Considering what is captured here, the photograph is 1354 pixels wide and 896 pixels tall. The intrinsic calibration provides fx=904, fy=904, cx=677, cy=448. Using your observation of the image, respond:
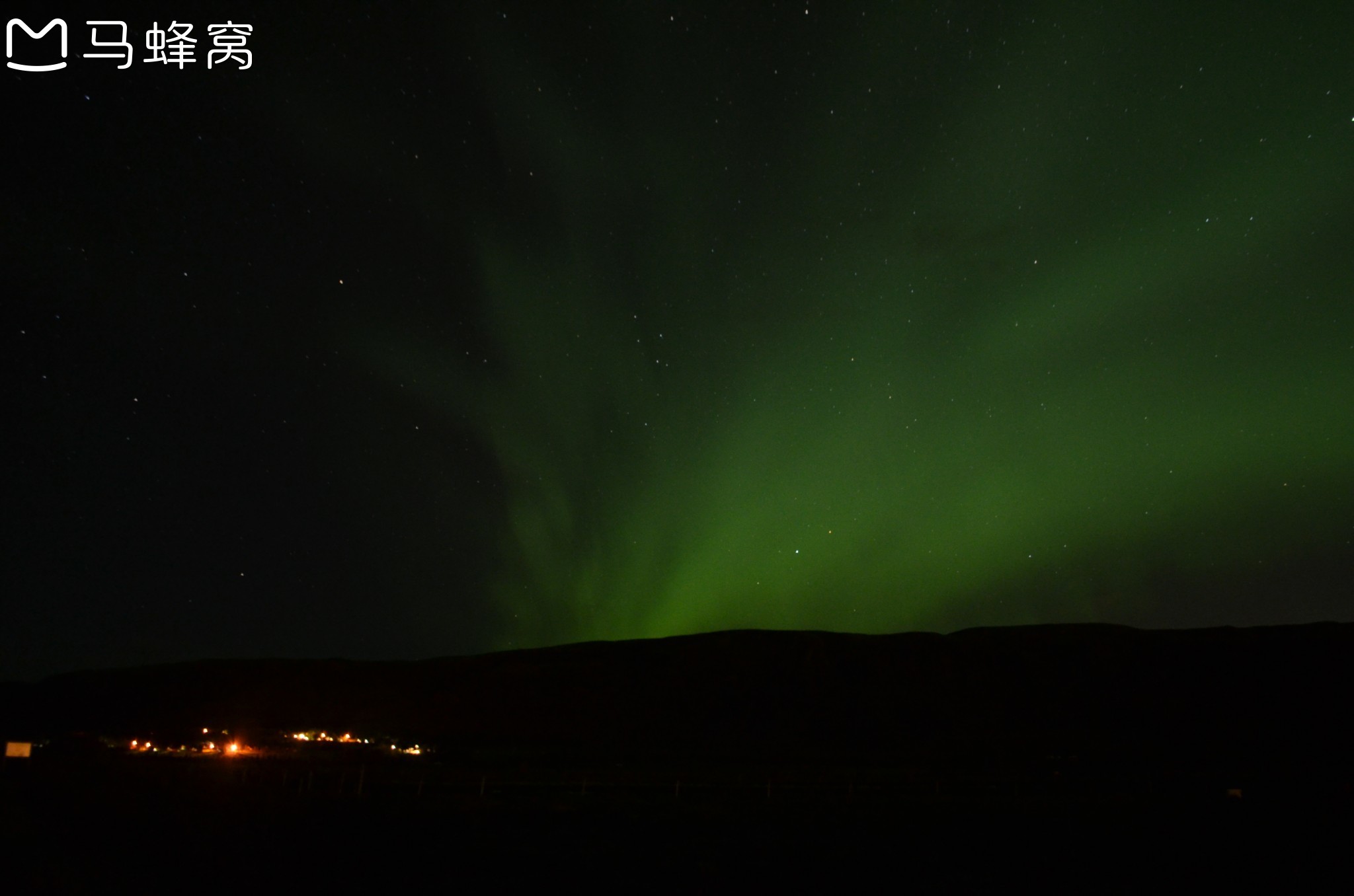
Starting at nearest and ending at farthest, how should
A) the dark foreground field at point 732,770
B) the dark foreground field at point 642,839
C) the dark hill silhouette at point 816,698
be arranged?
the dark foreground field at point 642,839 → the dark foreground field at point 732,770 → the dark hill silhouette at point 816,698

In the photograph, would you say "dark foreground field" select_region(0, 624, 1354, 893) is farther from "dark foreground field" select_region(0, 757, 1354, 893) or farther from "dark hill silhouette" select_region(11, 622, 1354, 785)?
"dark hill silhouette" select_region(11, 622, 1354, 785)

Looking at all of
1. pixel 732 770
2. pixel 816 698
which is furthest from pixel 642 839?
pixel 816 698

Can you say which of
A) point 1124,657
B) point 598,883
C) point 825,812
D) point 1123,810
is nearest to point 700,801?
point 825,812

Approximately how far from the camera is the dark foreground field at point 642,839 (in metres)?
15.0

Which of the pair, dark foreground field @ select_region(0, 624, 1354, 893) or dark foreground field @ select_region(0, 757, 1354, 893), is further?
dark foreground field @ select_region(0, 624, 1354, 893)

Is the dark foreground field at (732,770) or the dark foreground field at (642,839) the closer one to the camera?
the dark foreground field at (642,839)

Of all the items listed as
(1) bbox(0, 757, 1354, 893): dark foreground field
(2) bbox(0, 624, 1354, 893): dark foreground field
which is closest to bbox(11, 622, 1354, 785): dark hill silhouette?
(2) bbox(0, 624, 1354, 893): dark foreground field

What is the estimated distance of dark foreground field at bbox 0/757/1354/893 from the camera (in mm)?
15008

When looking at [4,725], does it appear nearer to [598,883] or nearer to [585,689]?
[585,689]

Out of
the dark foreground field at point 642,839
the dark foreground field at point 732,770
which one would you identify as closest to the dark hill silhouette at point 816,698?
the dark foreground field at point 732,770

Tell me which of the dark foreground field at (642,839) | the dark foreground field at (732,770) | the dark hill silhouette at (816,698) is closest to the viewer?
the dark foreground field at (642,839)

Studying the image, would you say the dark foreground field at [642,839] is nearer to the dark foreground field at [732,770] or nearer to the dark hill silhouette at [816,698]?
the dark foreground field at [732,770]

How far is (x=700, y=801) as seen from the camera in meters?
29.4

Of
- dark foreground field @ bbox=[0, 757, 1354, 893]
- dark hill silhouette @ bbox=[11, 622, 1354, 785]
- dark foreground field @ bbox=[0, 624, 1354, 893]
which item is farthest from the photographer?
dark hill silhouette @ bbox=[11, 622, 1354, 785]
